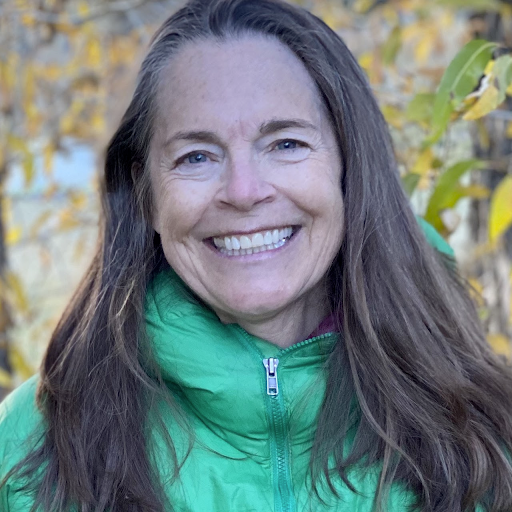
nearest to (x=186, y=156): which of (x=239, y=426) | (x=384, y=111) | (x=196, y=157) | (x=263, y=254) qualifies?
(x=196, y=157)

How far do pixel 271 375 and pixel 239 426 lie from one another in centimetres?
14

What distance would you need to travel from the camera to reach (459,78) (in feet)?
5.82

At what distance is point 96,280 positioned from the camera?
1.97 metres

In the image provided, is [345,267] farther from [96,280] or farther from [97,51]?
[97,51]

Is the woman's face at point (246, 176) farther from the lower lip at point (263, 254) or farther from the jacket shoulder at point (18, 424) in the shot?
the jacket shoulder at point (18, 424)

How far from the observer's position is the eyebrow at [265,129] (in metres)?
1.68

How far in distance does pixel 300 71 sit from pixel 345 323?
0.61 metres

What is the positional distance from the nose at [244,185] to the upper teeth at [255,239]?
0.27ft

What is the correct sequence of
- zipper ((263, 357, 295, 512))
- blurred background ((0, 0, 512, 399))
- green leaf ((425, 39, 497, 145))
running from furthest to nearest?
blurred background ((0, 0, 512, 399)), green leaf ((425, 39, 497, 145)), zipper ((263, 357, 295, 512))

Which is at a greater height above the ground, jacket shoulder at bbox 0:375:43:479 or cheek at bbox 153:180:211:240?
cheek at bbox 153:180:211:240

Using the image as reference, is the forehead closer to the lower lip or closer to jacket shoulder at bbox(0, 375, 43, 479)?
the lower lip

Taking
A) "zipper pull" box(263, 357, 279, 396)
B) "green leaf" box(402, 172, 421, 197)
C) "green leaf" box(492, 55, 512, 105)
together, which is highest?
"green leaf" box(492, 55, 512, 105)

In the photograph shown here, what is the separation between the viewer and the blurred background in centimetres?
202

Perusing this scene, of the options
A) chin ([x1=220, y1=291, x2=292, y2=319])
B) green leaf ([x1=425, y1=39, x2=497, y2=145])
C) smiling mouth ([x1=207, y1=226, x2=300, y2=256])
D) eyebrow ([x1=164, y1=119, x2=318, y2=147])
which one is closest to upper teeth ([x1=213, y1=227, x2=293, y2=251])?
smiling mouth ([x1=207, y1=226, x2=300, y2=256])
